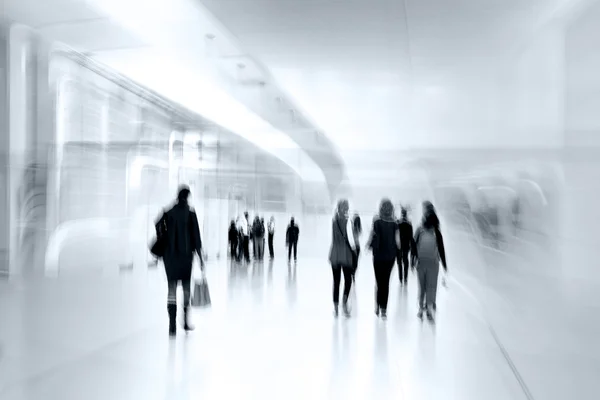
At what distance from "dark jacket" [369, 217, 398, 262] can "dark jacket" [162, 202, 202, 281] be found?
2.34 meters

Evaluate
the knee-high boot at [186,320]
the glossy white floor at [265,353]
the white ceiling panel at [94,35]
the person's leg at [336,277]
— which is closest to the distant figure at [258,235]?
the glossy white floor at [265,353]

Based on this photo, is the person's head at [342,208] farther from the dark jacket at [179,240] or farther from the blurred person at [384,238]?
the dark jacket at [179,240]

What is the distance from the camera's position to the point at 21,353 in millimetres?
5199

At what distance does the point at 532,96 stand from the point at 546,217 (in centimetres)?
93

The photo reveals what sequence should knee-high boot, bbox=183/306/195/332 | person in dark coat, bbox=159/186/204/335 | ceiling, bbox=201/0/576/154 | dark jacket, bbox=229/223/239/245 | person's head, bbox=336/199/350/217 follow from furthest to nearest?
dark jacket, bbox=229/223/239/245 < person's head, bbox=336/199/350/217 < knee-high boot, bbox=183/306/195/332 < person in dark coat, bbox=159/186/204/335 < ceiling, bbox=201/0/576/154

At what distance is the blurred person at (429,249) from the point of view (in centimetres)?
635

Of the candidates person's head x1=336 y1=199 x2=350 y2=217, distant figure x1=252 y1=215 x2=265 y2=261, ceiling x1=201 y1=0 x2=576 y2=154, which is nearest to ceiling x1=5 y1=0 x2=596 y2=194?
ceiling x1=201 y1=0 x2=576 y2=154

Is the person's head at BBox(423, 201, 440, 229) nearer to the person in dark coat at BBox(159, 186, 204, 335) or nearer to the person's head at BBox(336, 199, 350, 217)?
the person's head at BBox(336, 199, 350, 217)

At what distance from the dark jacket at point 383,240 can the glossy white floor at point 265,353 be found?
0.89 metres

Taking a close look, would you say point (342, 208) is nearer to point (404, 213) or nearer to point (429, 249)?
point (429, 249)

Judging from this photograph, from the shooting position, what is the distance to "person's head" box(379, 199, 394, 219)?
6574 millimetres

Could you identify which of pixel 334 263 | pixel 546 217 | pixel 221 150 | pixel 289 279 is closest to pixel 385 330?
pixel 334 263

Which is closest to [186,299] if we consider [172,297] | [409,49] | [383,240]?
[172,297]

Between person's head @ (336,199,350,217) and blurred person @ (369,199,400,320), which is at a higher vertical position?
person's head @ (336,199,350,217)
